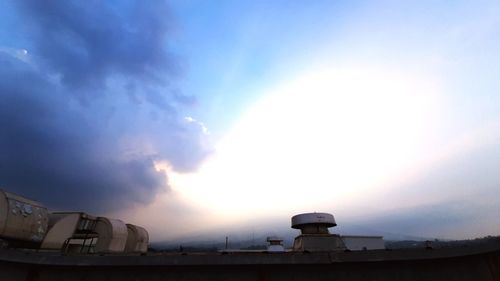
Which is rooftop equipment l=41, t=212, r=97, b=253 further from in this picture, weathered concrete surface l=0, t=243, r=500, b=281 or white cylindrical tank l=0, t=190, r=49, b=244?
weathered concrete surface l=0, t=243, r=500, b=281

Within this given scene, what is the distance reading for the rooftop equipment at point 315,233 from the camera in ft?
50.7

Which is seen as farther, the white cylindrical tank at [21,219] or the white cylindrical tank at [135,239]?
the white cylindrical tank at [135,239]

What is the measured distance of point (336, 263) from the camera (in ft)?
26.7

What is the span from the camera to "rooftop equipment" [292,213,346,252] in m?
15.5

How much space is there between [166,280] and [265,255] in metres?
3.02

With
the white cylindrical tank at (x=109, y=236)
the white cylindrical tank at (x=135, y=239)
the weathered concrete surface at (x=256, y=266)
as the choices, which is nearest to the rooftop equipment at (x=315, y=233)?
the weathered concrete surface at (x=256, y=266)

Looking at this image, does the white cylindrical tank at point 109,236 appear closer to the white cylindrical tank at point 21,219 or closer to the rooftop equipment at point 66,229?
the rooftop equipment at point 66,229

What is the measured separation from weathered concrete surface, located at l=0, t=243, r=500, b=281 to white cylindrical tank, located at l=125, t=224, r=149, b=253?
283 inches

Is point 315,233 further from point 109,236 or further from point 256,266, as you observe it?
point 109,236

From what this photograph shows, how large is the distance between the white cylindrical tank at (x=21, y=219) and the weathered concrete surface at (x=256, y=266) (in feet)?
10.5

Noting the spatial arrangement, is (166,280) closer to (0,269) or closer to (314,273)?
(314,273)

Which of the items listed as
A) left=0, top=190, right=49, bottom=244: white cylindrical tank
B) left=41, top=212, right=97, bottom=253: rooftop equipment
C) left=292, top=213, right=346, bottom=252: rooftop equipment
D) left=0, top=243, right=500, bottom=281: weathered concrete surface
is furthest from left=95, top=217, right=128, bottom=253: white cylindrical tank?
left=292, top=213, right=346, bottom=252: rooftop equipment

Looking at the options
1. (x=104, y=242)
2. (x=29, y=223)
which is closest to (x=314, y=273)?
(x=104, y=242)

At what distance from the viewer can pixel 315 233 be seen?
16.5 metres
